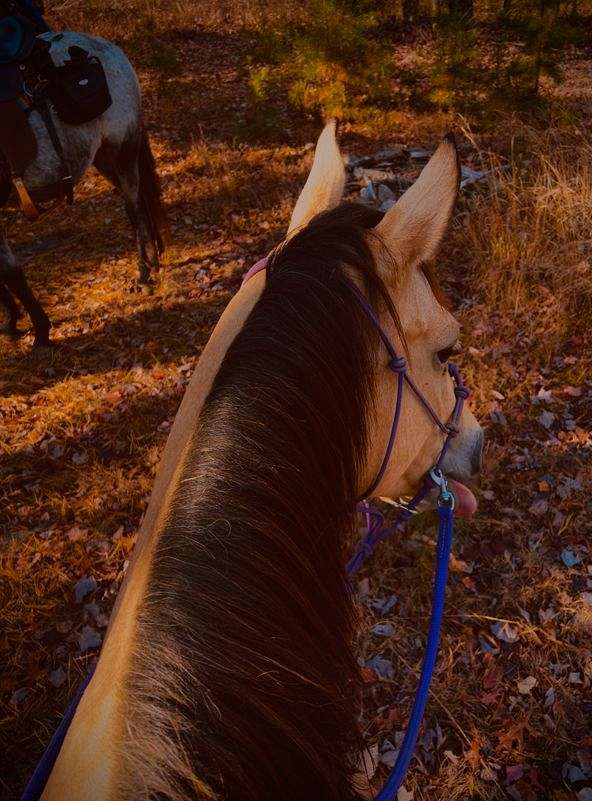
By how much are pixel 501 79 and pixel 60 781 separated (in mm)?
7851

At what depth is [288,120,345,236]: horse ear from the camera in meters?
1.62

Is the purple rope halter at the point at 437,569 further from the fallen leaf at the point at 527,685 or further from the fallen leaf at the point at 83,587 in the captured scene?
the fallen leaf at the point at 83,587

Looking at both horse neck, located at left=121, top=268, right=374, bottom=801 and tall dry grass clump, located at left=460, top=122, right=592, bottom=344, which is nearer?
horse neck, located at left=121, top=268, right=374, bottom=801

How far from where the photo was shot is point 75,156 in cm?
466

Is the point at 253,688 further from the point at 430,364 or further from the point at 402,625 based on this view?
the point at 402,625

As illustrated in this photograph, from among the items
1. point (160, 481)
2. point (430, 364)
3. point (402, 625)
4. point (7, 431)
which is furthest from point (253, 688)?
point (7, 431)

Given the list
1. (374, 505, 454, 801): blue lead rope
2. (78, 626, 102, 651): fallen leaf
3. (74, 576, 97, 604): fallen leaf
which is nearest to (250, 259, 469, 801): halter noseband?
(374, 505, 454, 801): blue lead rope

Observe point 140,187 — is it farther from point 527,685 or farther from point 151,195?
point 527,685

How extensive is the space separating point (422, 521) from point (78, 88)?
4643 millimetres

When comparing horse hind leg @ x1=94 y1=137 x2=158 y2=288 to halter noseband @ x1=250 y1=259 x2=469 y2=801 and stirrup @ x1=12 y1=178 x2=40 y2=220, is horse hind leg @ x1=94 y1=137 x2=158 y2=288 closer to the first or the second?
stirrup @ x1=12 y1=178 x2=40 y2=220

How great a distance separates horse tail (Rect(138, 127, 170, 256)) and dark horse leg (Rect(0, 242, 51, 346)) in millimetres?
1619

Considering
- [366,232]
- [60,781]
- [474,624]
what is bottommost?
[474,624]

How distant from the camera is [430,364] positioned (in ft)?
5.06

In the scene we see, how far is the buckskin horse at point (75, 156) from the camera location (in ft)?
13.8
